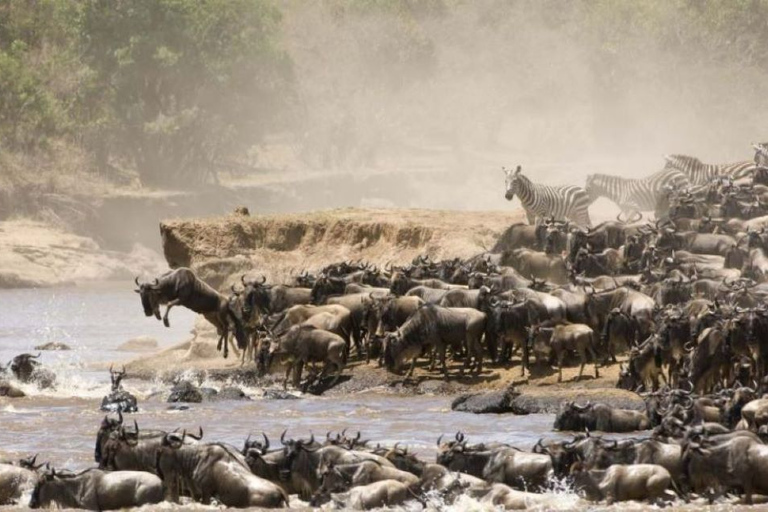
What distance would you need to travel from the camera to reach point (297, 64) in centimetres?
9581

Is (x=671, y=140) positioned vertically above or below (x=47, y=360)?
above

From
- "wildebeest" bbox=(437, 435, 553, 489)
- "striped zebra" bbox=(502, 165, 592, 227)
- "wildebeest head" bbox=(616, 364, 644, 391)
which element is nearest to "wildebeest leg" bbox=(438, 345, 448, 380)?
"wildebeest head" bbox=(616, 364, 644, 391)

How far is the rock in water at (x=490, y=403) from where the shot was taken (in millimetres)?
21422

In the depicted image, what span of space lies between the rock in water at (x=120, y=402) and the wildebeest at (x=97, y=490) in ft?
23.9

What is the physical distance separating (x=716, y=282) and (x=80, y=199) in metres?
45.6

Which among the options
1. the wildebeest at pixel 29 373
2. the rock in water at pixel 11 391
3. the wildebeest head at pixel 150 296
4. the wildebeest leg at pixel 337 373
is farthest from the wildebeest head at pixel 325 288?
the rock in water at pixel 11 391

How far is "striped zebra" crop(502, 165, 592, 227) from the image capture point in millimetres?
35156

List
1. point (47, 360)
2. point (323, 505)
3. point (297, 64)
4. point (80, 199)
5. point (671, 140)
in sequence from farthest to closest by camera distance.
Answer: point (297, 64), point (671, 140), point (80, 199), point (47, 360), point (323, 505)

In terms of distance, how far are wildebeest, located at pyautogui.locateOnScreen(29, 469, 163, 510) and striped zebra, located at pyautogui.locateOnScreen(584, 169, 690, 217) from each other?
2292 centimetres

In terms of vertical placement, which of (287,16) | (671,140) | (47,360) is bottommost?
(47,360)

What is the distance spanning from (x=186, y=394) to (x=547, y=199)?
45.6 ft

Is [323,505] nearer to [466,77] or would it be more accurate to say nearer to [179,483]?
[179,483]

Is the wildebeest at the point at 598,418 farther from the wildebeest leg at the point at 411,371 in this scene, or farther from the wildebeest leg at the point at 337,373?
the wildebeest leg at the point at 337,373

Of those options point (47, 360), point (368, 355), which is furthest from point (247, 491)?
point (47, 360)
